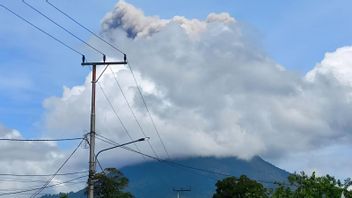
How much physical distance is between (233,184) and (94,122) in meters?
72.4

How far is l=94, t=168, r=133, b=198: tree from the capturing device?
288 ft

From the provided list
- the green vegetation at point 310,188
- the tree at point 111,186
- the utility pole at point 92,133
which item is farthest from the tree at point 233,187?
the utility pole at point 92,133

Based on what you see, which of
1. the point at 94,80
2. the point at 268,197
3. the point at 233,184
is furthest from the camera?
the point at 233,184

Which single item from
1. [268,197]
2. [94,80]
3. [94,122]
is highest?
[94,80]

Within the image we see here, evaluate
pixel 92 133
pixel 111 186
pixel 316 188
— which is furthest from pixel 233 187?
pixel 92 133

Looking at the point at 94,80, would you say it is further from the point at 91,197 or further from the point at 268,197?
the point at 268,197

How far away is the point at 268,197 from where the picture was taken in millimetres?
57562

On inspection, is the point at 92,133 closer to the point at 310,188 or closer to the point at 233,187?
the point at 310,188

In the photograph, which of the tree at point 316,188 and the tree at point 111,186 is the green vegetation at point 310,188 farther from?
the tree at point 111,186

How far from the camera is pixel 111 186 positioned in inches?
3482

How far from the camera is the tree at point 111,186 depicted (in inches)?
3460

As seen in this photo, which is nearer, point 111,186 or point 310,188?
point 310,188

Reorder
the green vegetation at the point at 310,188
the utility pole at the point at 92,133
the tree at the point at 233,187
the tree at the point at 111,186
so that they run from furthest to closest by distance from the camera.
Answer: the tree at the point at 233,187, the tree at the point at 111,186, the green vegetation at the point at 310,188, the utility pole at the point at 92,133

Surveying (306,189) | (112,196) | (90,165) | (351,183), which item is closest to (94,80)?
(90,165)
